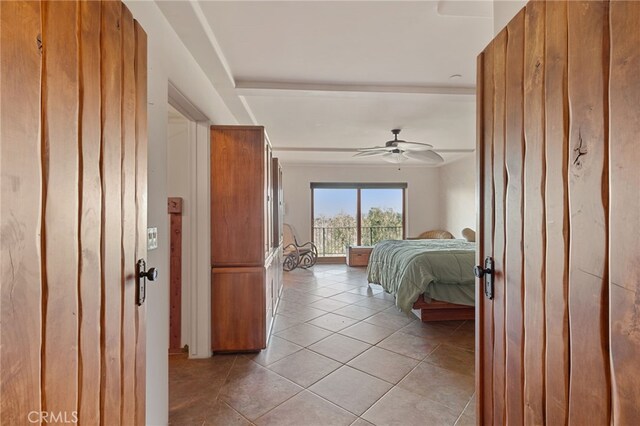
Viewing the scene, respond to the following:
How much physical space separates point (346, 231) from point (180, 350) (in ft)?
17.3

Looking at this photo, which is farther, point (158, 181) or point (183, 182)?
point (183, 182)

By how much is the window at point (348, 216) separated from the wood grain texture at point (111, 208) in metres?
6.37

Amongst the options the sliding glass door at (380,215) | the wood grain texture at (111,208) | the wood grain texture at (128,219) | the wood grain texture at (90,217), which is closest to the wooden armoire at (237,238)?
the wood grain texture at (128,219)

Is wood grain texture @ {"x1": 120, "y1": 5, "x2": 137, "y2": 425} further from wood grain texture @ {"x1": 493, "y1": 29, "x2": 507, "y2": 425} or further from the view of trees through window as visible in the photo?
the view of trees through window

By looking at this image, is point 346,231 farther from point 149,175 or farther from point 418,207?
point 149,175

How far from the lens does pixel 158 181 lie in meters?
1.58

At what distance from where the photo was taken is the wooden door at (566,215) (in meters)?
0.65

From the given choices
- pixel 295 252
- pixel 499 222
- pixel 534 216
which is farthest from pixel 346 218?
pixel 534 216

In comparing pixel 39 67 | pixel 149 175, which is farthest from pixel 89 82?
pixel 149 175

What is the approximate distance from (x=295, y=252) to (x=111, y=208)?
5524mm

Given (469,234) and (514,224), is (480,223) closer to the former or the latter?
(514,224)

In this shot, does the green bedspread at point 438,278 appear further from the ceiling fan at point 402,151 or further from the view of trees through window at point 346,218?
the view of trees through window at point 346,218

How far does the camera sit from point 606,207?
0.69 metres

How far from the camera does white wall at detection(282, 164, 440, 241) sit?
7.16 meters
